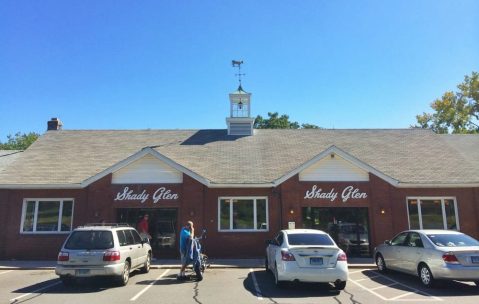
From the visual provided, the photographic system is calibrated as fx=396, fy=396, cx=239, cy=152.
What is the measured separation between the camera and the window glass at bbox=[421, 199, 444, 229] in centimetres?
1838

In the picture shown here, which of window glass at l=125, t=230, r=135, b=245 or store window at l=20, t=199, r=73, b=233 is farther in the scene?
store window at l=20, t=199, r=73, b=233

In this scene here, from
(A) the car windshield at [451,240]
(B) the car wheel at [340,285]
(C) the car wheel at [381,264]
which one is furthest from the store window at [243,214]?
(A) the car windshield at [451,240]

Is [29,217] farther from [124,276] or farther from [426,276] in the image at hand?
[426,276]

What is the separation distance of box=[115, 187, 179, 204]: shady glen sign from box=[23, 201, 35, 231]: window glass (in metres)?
4.01

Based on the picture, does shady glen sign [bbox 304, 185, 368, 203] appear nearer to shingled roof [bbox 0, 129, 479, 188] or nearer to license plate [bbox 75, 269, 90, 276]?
shingled roof [bbox 0, 129, 479, 188]

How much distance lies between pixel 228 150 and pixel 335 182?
257 inches

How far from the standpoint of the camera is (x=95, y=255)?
34.6ft

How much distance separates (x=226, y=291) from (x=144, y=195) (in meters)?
8.65

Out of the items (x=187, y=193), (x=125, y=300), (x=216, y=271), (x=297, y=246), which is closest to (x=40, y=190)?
(x=187, y=193)

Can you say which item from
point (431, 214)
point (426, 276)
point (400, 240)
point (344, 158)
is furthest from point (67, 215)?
point (431, 214)

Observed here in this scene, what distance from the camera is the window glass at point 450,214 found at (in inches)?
723

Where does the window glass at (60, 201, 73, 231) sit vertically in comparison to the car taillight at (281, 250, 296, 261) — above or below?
above

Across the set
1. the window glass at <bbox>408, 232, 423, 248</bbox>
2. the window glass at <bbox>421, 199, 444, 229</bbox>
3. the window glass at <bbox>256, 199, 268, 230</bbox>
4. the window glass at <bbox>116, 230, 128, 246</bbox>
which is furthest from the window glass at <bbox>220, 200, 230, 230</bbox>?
the window glass at <bbox>421, 199, 444, 229</bbox>

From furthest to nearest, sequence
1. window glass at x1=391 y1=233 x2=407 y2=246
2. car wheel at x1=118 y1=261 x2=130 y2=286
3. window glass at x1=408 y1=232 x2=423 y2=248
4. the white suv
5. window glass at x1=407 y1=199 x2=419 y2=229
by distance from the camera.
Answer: window glass at x1=407 y1=199 x2=419 y2=229
window glass at x1=391 y1=233 x2=407 y2=246
window glass at x1=408 y1=232 x2=423 y2=248
car wheel at x1=118 y1=261 x2=130 y2=286
the white suv
